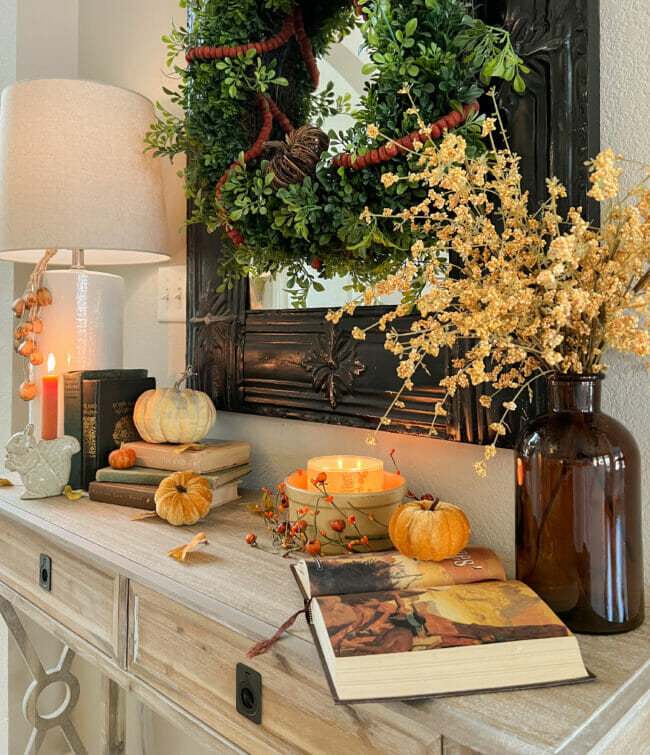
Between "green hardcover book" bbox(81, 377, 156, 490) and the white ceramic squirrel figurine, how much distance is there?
0.11ft

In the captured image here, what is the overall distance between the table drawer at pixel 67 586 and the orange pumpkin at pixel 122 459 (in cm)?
17

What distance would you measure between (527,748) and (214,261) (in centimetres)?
104

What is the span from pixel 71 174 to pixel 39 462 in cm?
54

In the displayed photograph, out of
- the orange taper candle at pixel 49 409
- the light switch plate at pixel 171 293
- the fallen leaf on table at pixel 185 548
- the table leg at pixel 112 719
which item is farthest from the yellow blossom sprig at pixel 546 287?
the table leg at pixel 112 719

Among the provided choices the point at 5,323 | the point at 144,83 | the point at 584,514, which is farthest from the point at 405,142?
the point at 5,323

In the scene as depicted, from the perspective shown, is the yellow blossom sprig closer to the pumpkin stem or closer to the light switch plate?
the pumpkin stem

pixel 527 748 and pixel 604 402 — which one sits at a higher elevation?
pixel 604 402

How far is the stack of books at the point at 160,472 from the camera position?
3.37 ft

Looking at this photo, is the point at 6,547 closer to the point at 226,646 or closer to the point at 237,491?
the point at 237,491

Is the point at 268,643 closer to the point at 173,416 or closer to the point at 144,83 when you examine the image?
the point at 173,416

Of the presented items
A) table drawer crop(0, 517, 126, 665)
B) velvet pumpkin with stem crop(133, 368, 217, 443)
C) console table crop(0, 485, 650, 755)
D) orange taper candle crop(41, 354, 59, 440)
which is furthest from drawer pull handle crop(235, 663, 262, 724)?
orange taper candle crop(41, 354, 59, 440)

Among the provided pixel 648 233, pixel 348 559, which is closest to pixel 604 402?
pixel 648 233

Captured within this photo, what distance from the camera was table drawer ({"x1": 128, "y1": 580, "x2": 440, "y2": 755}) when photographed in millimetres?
521

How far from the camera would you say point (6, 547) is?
3.45ft
